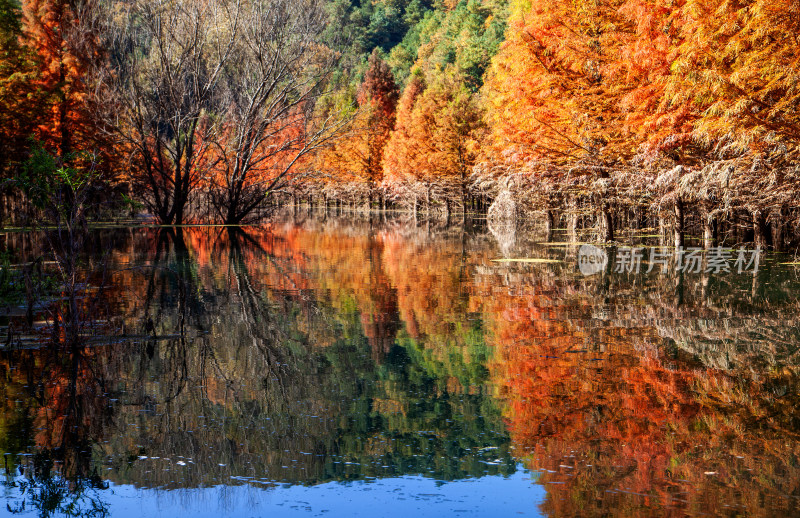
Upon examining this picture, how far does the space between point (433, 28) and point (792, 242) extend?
271 ft

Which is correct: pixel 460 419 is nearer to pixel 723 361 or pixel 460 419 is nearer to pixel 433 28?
pixel 723 361

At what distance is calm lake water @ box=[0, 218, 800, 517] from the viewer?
437 cm

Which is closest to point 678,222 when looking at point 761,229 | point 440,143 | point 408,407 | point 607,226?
point 761,229

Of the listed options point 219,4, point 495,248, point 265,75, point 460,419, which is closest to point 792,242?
point 495,248

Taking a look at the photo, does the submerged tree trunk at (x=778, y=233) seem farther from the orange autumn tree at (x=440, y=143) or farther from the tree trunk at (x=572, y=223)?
the orange autumn tree at (x=440, y=143)

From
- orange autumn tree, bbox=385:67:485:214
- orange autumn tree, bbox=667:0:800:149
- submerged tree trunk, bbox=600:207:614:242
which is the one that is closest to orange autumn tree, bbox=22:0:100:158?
orange autumn tree, bbox=385:67:485:214

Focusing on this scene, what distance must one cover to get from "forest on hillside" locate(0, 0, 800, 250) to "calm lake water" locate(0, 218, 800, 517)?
2458 mm

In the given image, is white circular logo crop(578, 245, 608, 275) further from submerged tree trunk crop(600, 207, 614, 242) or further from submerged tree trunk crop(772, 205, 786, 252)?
submerged tree trunk crop(772, 205, 786, 252)

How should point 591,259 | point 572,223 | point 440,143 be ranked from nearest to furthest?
point 591,259 → point 572,223 → point 440,143

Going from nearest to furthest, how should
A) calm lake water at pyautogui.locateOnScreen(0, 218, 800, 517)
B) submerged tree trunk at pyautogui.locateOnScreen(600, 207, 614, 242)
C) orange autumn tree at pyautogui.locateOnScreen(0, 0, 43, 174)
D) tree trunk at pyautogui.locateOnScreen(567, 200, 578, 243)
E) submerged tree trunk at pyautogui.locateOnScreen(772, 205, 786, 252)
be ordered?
calm lake water at pyautogui.locateOnScreen(0, 218, 800, 517)
submerged tree trunk at pyautogui.locateOnScreen(772, 205, 786, 252)
submerged tree trunk at pyautogui.locateOnScreen(600, 207, 614, 242)
tree trunk at pyautogui.locateOnScreen(567, 200, 578, 243)
orange autumn tree at pyautogui.locateOnScreen(0, 0, 43, 174)

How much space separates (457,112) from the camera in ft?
160

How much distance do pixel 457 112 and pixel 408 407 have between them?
145 feet

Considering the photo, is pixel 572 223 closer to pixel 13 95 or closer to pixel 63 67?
pixel 13 95

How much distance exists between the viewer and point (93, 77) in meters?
34.3
